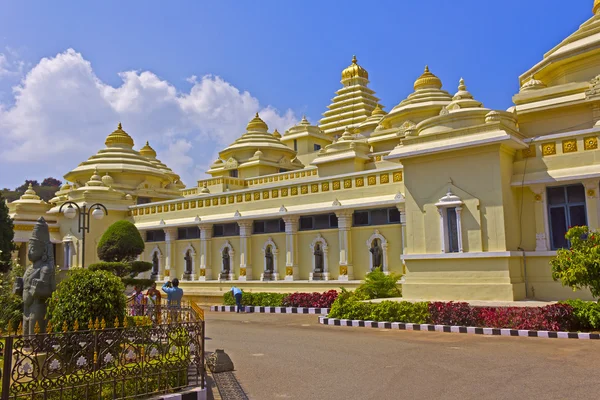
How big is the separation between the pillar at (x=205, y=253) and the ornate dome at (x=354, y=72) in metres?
22.3

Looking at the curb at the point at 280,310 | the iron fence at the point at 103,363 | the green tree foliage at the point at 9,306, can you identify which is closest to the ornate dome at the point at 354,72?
the curb at the point at 280,310

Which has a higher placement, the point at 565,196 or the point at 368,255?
the point at 565,196

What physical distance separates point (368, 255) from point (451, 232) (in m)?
5.01

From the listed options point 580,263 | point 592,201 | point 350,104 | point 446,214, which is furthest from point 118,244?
point 350,104

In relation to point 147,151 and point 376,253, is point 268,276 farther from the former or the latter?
point 147,151

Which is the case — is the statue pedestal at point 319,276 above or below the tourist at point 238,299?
above

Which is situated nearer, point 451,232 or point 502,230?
point 502,230

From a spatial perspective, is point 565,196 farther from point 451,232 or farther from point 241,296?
point 241,296

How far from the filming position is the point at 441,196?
55.8ft

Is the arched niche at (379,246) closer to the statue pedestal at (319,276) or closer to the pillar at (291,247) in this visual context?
the statue pedestal at (319,276)

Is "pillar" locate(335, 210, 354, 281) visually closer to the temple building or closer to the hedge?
the temple building

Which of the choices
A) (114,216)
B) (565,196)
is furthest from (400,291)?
(114,216)

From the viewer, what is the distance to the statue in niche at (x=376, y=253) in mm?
21047

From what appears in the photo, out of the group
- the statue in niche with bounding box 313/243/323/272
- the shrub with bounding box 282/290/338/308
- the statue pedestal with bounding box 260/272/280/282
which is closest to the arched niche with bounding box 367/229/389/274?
the shrub with bounding box 282/290/338/308
